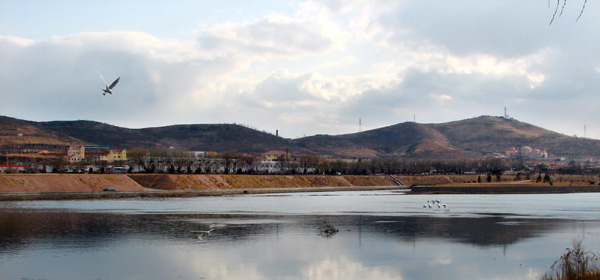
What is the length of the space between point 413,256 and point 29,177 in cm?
7068

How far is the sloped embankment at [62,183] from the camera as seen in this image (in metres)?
83.4

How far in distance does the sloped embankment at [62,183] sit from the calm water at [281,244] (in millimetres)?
27403

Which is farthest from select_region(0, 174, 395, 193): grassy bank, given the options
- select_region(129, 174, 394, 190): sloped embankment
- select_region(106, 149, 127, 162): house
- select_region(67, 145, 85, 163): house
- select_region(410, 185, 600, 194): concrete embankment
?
select_region(67, 145, 85, 163): house

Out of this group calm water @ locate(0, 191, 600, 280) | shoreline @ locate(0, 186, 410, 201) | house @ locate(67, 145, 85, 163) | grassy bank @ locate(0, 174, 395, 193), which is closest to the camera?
calm water @ locate(0, 191, 600, 280)

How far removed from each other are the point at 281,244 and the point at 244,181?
8325cm

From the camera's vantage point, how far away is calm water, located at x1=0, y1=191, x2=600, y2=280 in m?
28.5

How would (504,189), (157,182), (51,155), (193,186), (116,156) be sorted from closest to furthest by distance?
(157,182) < (193,186) < (504,189) < (116,156) < (51,155)

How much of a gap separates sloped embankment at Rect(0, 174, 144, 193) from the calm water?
89.9 feet

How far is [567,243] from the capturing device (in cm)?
3756

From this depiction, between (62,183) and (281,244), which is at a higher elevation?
(62,183)

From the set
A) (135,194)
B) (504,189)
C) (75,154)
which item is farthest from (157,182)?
(75,154)

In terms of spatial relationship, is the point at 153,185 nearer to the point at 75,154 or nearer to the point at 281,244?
the point at 281,244

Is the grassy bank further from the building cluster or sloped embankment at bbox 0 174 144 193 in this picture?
the building cluster

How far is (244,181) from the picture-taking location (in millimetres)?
119750
